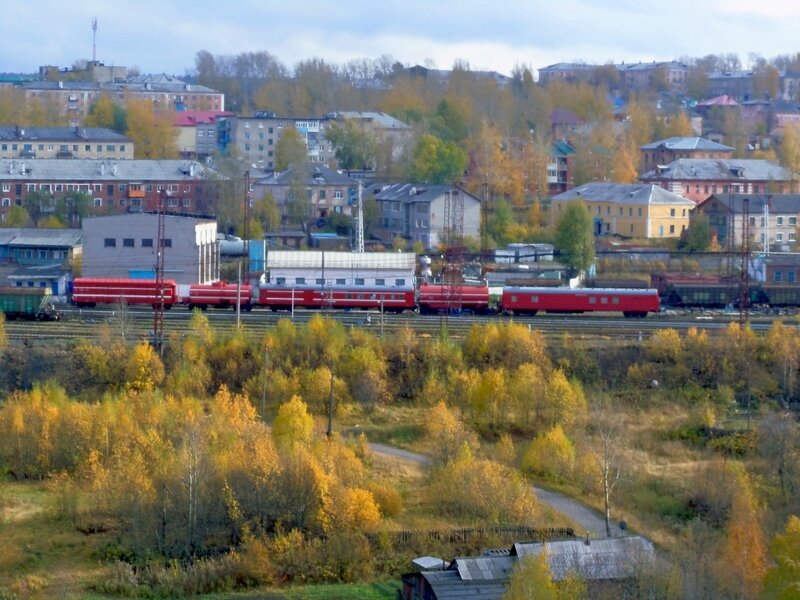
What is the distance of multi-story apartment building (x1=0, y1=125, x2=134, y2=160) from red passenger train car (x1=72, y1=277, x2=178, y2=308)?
1904 centimetres

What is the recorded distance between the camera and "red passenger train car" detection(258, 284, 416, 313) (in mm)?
25266

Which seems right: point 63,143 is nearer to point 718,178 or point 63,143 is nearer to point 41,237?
point 41,237

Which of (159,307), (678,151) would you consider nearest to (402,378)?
(159,307)

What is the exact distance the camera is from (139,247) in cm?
2770

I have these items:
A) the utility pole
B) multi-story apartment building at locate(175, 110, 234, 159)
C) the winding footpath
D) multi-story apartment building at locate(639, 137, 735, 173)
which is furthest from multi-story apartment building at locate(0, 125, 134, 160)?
the winding footpath

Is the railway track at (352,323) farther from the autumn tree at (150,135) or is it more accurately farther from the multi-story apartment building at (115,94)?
the multi-story apartment building at (115,94)

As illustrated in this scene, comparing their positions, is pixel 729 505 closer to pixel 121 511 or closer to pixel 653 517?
Answer: pixel 653 517

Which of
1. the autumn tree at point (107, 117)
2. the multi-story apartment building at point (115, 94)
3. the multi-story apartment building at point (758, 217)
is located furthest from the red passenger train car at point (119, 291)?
the multi-story apartment building at point (115, 94)

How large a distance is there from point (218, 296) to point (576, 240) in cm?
853

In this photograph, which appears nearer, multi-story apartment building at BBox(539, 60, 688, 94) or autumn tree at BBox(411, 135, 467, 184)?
autumn tree at BBox(411, 135, 467, 184)

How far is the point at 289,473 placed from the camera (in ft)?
48.7

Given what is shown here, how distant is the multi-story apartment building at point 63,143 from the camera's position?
43312mm

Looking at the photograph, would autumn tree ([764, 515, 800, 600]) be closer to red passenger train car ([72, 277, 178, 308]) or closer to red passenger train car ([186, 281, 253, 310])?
red passenger train car ([186, 281, 253, 310])

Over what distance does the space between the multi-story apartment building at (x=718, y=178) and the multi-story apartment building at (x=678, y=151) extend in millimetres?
3458
